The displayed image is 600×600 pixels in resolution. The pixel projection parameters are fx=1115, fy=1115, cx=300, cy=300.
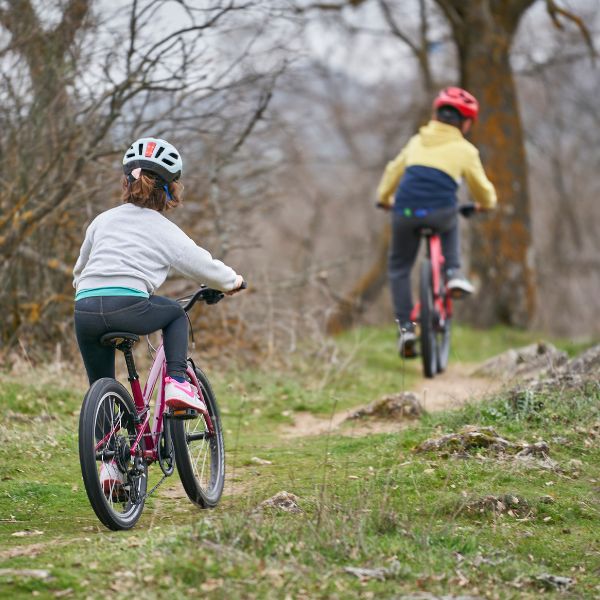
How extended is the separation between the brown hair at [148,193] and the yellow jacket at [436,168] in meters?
4.48

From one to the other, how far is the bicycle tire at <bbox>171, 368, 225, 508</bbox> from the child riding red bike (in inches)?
151

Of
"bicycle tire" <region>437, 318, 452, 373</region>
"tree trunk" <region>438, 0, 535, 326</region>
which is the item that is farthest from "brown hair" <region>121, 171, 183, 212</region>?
"tree trunk" <region>438, 0, 535, 326</region>

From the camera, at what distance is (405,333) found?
9477 millimetres

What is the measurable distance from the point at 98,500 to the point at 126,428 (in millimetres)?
517

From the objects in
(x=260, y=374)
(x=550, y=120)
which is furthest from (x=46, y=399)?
(x=550, y=120)

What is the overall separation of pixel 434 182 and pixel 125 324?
502cm

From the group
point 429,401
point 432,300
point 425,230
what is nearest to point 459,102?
point 425,230

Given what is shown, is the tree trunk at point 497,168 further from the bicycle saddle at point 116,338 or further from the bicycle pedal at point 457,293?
the bicycle saddle at point 116,338

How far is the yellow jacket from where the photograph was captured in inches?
372

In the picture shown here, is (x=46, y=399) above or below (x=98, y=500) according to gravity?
above

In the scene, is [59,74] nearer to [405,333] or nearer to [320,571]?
[405,333]

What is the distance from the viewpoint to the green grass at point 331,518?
3.99m

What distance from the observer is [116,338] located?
16.5 ft

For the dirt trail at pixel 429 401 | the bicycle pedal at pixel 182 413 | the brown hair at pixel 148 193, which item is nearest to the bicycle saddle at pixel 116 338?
the bicycle pedal at pixel 182 413
